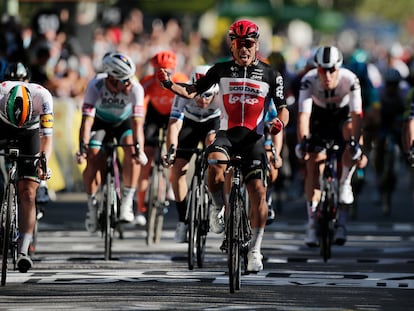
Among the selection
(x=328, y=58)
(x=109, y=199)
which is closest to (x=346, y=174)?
(x=328, y=58)

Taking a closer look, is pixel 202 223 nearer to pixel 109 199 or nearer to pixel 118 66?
pixel 109 199

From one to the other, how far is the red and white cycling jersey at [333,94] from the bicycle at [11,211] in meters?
3.81

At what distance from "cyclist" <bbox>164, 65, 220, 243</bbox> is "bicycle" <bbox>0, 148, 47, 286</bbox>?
7.47 ft

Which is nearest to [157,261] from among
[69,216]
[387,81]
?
[69,216]

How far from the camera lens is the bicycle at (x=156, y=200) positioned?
18.0 metres

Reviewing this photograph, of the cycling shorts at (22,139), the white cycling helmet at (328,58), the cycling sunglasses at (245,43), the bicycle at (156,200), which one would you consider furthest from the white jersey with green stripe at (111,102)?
the cycling sunglasses at (245,43)

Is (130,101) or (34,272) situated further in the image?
(130,101)

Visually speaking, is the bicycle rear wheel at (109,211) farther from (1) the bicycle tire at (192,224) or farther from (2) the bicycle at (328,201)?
(2) the bicycle at (328,201)

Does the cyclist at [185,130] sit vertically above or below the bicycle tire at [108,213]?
above

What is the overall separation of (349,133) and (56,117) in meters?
8.38

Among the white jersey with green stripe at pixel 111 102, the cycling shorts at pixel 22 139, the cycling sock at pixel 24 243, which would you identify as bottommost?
the cycling sock at pixel 24 243

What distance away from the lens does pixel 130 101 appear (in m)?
16.8

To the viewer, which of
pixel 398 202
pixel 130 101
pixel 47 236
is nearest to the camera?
pixel 130 101

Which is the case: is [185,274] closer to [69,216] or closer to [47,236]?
[47,236]
